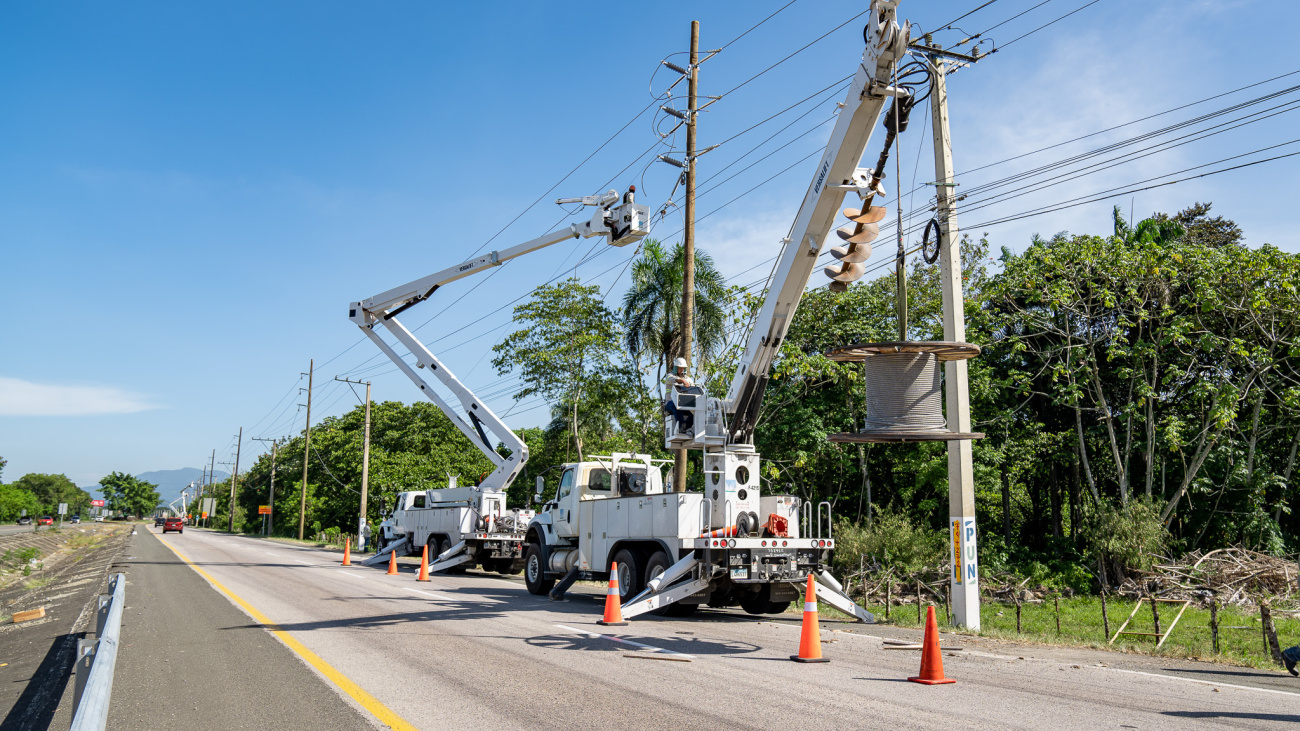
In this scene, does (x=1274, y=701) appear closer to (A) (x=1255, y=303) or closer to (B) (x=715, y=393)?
(A) (x=1255, y=303)

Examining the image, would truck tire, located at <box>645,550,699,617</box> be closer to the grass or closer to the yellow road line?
the grass

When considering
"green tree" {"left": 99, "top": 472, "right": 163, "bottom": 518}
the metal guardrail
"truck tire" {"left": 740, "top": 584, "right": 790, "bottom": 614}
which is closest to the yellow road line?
the metal guardrail

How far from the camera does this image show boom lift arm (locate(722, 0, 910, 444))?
9883 mm

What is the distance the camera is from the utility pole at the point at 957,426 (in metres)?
12.4

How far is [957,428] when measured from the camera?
12219 mm

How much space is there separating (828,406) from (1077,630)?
48.4 ft

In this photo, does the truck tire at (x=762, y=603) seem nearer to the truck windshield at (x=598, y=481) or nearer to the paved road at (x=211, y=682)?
the truck windshield at (x=598, y=481)

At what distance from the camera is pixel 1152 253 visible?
22.2 m

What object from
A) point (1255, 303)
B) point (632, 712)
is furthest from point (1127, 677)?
point (1255, 303)

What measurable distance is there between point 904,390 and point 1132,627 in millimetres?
9672

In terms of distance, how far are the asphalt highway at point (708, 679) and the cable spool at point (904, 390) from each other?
2467 mm

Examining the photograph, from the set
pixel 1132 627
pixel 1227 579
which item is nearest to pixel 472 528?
pixel 1132 627

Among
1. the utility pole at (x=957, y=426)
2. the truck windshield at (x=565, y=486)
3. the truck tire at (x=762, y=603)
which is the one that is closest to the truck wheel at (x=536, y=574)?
the truck windshield at (x=565, y=486)

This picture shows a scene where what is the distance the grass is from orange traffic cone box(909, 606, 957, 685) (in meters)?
4.46
